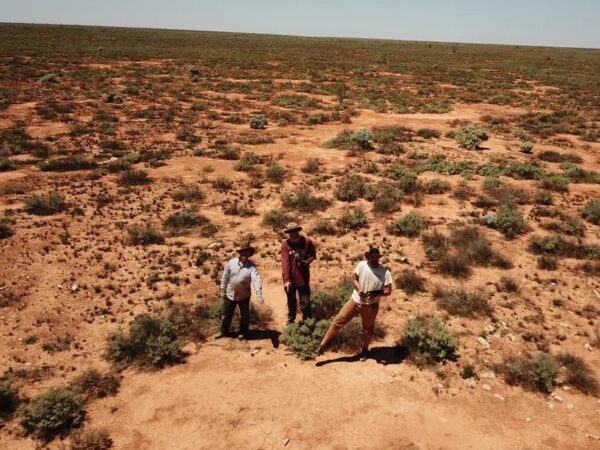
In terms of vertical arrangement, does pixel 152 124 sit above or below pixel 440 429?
above

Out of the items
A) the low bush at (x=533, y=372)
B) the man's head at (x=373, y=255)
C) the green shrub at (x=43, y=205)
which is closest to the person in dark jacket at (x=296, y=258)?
the man's head at (x=373, y=255)

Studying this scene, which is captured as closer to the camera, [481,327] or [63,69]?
[481,327]

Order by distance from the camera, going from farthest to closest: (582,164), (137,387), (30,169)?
(582,164), (30,169), (137,387)

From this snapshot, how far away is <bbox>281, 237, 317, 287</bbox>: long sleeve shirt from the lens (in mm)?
8031

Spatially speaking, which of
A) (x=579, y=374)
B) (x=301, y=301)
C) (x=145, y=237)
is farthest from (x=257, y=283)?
(x=579, y=374)

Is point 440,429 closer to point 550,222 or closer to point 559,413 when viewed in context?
point 559,413

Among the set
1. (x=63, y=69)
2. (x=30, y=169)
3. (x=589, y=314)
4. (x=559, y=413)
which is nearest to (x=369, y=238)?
(x=589, y=314)

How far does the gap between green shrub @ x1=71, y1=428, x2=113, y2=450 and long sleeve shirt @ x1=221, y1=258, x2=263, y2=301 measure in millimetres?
3001

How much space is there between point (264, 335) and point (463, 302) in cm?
445

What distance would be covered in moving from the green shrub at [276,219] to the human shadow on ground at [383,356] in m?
5.90

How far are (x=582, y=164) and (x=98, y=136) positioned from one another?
24732mm

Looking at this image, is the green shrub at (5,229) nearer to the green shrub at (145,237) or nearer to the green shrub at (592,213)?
the green shrub at (145,237)

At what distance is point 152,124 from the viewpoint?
86.9 ft

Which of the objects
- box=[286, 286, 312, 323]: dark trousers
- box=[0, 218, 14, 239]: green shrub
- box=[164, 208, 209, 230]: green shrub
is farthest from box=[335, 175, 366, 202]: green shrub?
box=[0, 218, 14, 239]: green shrub
